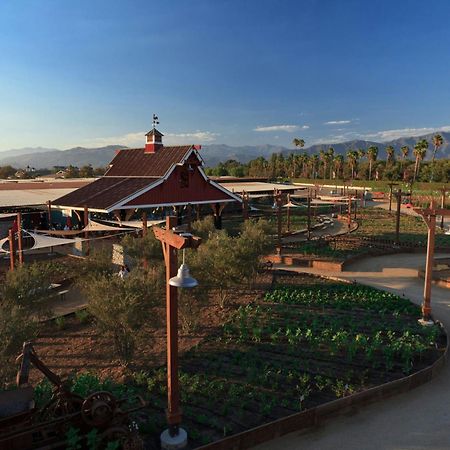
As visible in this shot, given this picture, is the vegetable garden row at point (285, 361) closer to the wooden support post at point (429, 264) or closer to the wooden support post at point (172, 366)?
the wooden support post at point (429, 264)

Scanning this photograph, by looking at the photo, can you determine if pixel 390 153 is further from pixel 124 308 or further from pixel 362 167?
pixel 124 308

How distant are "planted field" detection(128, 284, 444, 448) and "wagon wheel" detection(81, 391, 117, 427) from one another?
150 cm

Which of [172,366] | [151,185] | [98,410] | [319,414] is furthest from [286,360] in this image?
[151,185]

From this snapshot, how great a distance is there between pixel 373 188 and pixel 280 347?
7806 centimetres

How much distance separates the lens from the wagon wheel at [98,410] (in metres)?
7.26

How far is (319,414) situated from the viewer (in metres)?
9.34

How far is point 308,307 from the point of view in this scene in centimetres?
1648

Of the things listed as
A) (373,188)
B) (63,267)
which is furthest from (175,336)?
(373,188)

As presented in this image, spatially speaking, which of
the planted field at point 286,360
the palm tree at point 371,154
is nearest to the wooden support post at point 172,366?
the planted field at point 286,360

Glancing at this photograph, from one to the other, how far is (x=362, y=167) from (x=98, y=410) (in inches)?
4458

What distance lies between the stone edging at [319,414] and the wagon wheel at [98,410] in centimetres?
181

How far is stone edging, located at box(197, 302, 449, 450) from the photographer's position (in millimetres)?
8273

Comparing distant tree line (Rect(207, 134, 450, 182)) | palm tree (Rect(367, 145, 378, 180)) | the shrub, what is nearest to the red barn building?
the shrub

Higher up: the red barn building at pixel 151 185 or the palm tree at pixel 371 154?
the palm tree at pixel 371 154
